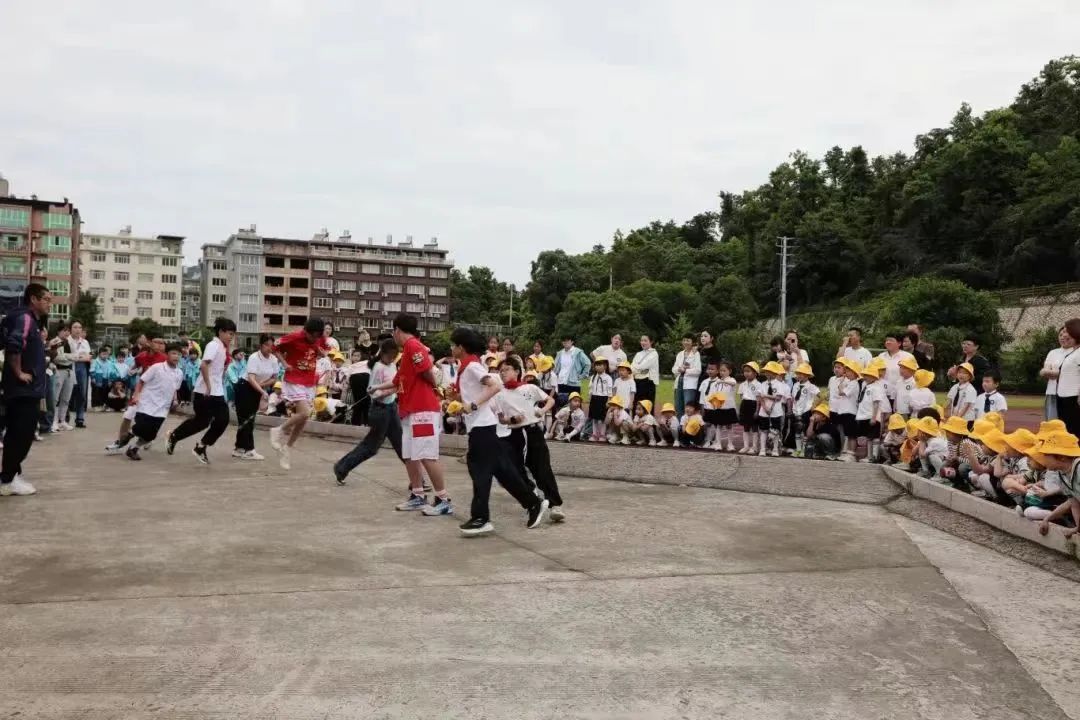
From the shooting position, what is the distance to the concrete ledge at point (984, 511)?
636 centimetres

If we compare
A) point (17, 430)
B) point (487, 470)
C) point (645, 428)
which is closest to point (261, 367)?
point (17, 430)

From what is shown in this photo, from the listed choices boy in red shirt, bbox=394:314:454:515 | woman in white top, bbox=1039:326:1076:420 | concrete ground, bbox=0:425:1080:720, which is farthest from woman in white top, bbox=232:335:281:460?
woman in white top, bbox=1039:326:1076:420

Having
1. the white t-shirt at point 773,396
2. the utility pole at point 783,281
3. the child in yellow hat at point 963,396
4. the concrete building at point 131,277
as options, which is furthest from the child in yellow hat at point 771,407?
the concrete building at point 131,277


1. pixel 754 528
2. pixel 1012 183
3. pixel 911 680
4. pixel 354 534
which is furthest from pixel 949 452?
pixel 1012 183

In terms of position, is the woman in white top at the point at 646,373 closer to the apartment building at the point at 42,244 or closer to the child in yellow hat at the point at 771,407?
the child in yellow hat at the point at 771,407

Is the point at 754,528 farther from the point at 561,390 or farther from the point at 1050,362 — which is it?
the point at 561,390

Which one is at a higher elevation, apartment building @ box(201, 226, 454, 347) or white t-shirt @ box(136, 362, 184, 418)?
apartment building @ box(201, 226, 454, 347)

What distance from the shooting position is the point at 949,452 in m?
8.73

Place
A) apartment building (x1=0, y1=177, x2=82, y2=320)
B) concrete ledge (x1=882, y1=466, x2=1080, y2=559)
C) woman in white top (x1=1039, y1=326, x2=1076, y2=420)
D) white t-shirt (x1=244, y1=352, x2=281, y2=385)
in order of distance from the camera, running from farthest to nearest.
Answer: apartment building (x1=0, y1=177, x2=82, y2=320), white t-shirt (x1=244, y1=352, x2=281, y2=385), woman in white top (x1=1039, y1=326, x2=1076, y2=420), concrete ledge (x1=882, y1=466, x2=1080, y2=559)

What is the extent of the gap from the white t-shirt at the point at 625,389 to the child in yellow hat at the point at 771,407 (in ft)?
7.62

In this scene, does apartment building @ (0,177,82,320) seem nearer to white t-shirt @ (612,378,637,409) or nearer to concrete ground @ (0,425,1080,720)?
white t-shirt @ (612,378,637,409)

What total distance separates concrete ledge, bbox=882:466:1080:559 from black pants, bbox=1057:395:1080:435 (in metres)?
1.43

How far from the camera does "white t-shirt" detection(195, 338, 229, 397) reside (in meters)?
10.9

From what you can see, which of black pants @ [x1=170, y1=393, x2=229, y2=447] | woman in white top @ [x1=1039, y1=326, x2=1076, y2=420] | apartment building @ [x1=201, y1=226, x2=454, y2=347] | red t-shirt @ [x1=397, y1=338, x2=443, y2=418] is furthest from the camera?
apartment building @ [x1=201, y1=226, x2=454, y2=347]
